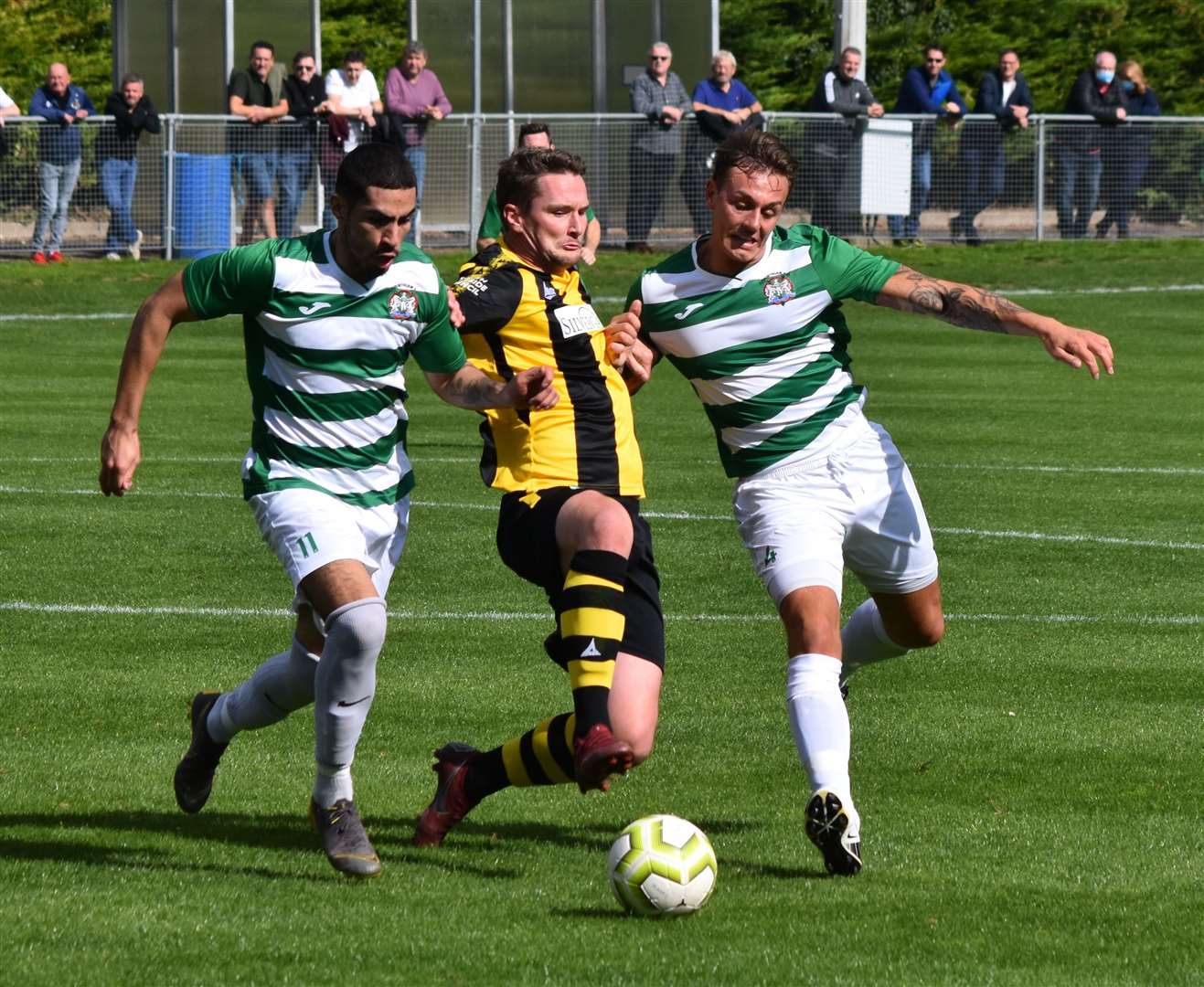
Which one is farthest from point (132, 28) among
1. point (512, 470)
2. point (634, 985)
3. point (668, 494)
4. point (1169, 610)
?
point (634, 985)

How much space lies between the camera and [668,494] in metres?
13.7

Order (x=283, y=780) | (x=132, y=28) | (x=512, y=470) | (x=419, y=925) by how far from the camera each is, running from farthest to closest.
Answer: (x=132, y=28) → (x=283, y=780) → (x=512, y=470) → (x=419, y=925)

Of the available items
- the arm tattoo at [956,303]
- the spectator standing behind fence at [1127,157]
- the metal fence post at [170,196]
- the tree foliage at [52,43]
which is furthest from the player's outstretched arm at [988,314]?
the tree foliage at [52,43]

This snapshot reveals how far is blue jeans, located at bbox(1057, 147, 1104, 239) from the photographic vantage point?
86.5ft

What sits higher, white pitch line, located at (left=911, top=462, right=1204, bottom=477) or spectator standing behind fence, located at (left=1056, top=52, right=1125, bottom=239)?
spectator standing behind fence, located at (left=1056, top=52, right=1125, bottom=239)

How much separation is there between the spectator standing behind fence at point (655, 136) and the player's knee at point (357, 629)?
18.7 m

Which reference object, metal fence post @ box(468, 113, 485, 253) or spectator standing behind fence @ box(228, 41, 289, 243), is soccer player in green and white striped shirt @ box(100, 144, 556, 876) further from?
metal fence post @ box(468, 113, 485, 253)

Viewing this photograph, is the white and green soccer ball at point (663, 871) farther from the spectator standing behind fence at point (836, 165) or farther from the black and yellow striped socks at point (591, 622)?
the spectator standing behind fence at point (836, 165)

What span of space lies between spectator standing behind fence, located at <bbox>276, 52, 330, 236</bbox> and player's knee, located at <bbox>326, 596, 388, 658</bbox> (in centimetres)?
1779

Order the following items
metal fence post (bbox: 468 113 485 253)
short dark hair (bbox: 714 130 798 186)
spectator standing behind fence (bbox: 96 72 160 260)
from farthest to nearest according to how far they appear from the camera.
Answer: metal fence post (bbox: 468 113 485 253) → spectator standing behind fence (bbox: 96 72 160 260) → short dark hair (bbox: 714 130 798 186)

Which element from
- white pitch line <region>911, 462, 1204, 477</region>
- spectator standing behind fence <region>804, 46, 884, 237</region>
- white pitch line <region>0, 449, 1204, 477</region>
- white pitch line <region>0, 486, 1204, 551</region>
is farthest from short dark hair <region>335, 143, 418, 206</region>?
spectator standing behind fence <region>804, 46, 884, 237</region>

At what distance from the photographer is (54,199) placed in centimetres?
2298

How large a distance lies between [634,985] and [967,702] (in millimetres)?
3691

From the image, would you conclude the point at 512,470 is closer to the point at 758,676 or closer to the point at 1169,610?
the point at 758,676
